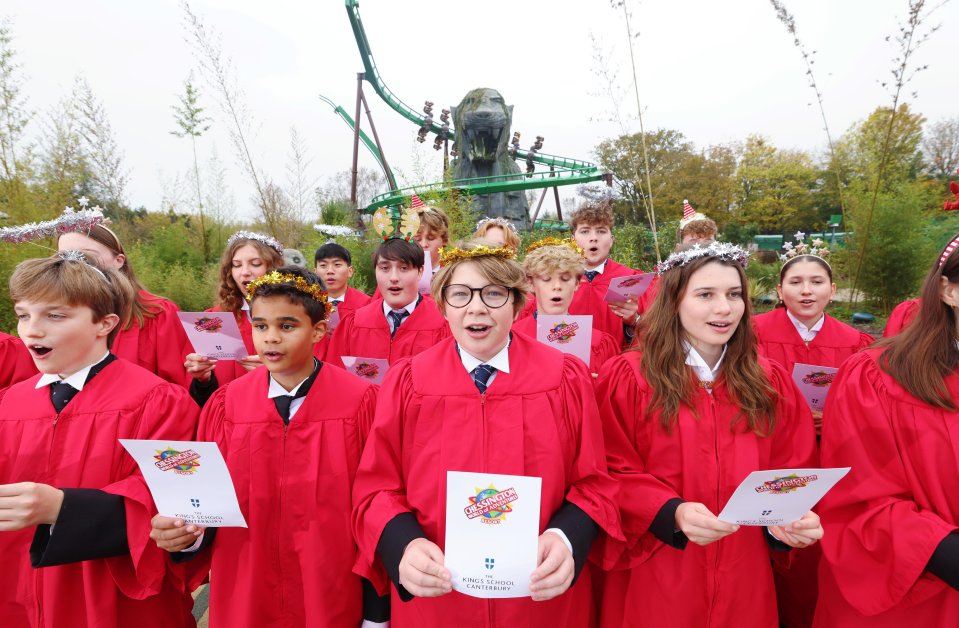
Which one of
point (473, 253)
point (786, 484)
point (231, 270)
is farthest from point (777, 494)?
point (231, 270)

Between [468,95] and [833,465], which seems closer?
[833,465]

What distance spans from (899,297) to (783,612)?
33.1 ft

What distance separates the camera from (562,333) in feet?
11.1

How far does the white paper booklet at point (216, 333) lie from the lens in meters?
3.05

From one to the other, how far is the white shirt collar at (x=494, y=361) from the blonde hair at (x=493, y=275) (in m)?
0.23

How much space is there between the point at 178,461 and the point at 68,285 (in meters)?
1.11

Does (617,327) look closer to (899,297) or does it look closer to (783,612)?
(783,612)

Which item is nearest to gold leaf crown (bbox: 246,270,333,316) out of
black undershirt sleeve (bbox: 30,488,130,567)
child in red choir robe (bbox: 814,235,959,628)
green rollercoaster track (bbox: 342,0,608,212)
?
black undershirt sleeve (bbox: 30,488,130,567)

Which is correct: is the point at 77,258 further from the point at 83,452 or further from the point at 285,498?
the point at 285,498

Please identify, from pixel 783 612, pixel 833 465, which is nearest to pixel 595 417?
pixel 833 465

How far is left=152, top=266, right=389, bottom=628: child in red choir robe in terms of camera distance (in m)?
2.15

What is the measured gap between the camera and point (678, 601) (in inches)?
83.9

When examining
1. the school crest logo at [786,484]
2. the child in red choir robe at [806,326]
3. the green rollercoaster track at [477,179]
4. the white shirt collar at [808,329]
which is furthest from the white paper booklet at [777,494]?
the green rollercoaster track at [477,179]

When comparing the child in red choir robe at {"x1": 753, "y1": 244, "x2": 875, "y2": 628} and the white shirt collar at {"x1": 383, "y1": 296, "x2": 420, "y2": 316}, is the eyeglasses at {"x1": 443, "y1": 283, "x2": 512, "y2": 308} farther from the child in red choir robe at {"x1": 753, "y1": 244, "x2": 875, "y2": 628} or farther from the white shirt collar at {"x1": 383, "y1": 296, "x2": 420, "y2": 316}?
the child in red choir robe at {"x1": 753, "y1": 244, "x2": 875, "y2": 628}
